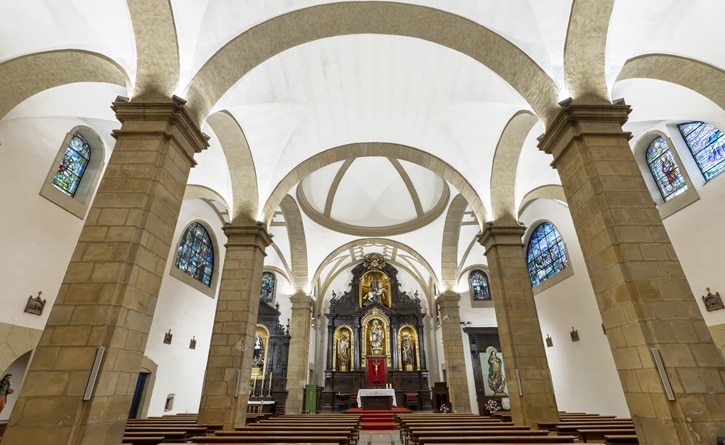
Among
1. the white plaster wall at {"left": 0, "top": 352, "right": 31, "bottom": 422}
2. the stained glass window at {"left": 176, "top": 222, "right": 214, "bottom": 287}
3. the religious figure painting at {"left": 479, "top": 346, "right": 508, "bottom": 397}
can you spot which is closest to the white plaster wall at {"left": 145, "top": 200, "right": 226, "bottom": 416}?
the stained glass window at {"left": 176, "top": 222, "right": 214, "bottom": 287}

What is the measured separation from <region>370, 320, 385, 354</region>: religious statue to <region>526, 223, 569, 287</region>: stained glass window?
8.78 meters

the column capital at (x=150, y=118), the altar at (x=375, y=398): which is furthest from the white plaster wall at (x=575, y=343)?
the column capital at (x=150, y=118)

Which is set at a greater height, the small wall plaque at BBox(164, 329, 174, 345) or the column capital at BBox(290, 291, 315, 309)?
the column capital at BBox(290, 291, 315, 309)

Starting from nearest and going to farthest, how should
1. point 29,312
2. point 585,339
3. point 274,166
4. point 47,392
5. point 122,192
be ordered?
point 47,392 < point 122,192 < point 29,312 < point 274,166 < point 585,339

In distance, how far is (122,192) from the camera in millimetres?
4004

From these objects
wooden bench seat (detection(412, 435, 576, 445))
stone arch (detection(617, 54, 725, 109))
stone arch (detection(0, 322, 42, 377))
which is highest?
stone arch (detection(617, 54, 725, 109))

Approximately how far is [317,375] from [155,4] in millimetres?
17439

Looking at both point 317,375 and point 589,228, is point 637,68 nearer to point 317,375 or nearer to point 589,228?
point 589,228

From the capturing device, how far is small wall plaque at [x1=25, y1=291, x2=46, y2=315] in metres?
6.47

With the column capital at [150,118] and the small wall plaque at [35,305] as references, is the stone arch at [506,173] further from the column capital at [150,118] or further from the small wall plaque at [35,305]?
the small wall plaque at [35,305]

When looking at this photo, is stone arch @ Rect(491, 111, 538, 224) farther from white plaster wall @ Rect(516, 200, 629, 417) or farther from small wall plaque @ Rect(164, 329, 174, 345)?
small wall plaque @ Rect(164, 329, 174, 345)

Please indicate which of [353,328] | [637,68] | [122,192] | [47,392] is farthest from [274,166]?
[353,328]

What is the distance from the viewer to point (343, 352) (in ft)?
60.3

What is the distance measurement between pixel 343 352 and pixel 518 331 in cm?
1324
